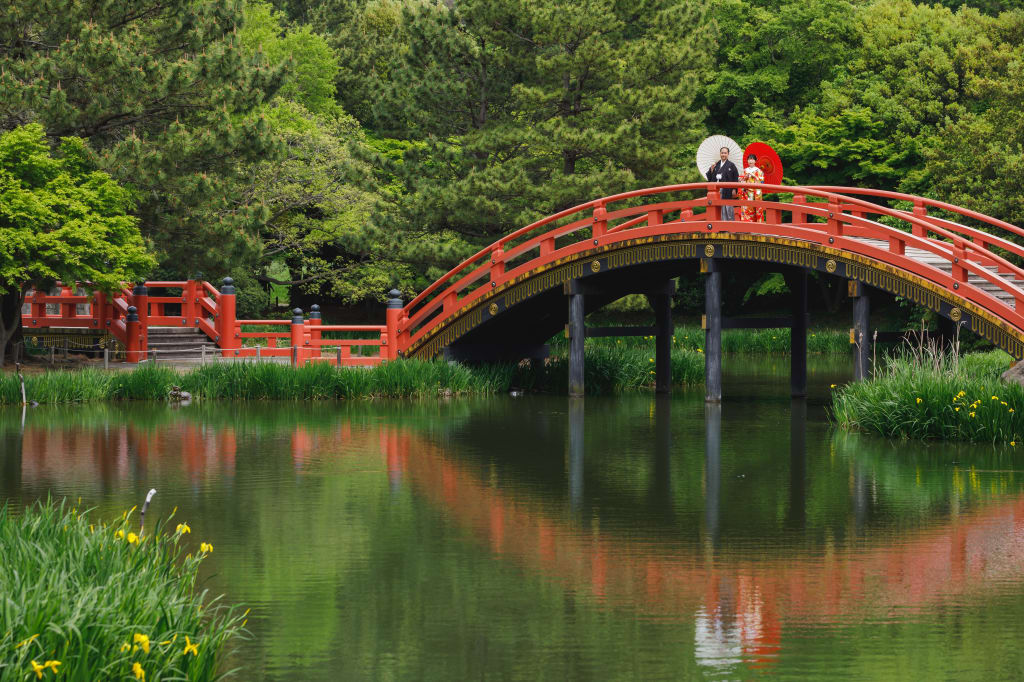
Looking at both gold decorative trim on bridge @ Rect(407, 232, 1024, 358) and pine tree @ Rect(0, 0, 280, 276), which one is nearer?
gold decorative trim on bridge @ Rect(407, 232, 1024, 358)

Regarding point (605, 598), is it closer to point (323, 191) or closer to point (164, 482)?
point (164, 482)

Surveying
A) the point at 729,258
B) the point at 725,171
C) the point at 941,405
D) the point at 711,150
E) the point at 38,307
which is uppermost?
the point at 711,150

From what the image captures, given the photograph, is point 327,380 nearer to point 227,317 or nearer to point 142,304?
point 227,317

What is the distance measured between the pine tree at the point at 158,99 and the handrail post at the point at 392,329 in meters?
4.40

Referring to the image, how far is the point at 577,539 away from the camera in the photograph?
42.5ft

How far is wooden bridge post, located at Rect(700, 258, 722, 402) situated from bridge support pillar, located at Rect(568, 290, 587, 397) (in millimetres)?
2788

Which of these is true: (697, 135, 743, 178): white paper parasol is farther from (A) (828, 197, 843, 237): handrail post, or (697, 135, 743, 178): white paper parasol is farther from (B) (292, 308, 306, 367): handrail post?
(B) (292, 308, 306, 367): handrail post

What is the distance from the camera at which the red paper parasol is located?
28.4 m

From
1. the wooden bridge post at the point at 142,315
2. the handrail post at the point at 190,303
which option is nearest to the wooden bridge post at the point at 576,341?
the wooden bridge post at the point at 142,315

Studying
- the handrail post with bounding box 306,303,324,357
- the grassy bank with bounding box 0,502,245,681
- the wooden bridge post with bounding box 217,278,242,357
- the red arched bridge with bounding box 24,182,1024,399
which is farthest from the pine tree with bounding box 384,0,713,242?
the grassy bank with bounding box 0,502,245,681

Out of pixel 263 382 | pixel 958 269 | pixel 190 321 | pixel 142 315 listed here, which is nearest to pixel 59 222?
pixel 263 382

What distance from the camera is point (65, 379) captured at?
87.5 feet

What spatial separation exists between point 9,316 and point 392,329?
334 inches

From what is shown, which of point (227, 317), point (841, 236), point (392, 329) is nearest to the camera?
point (841, 236)
